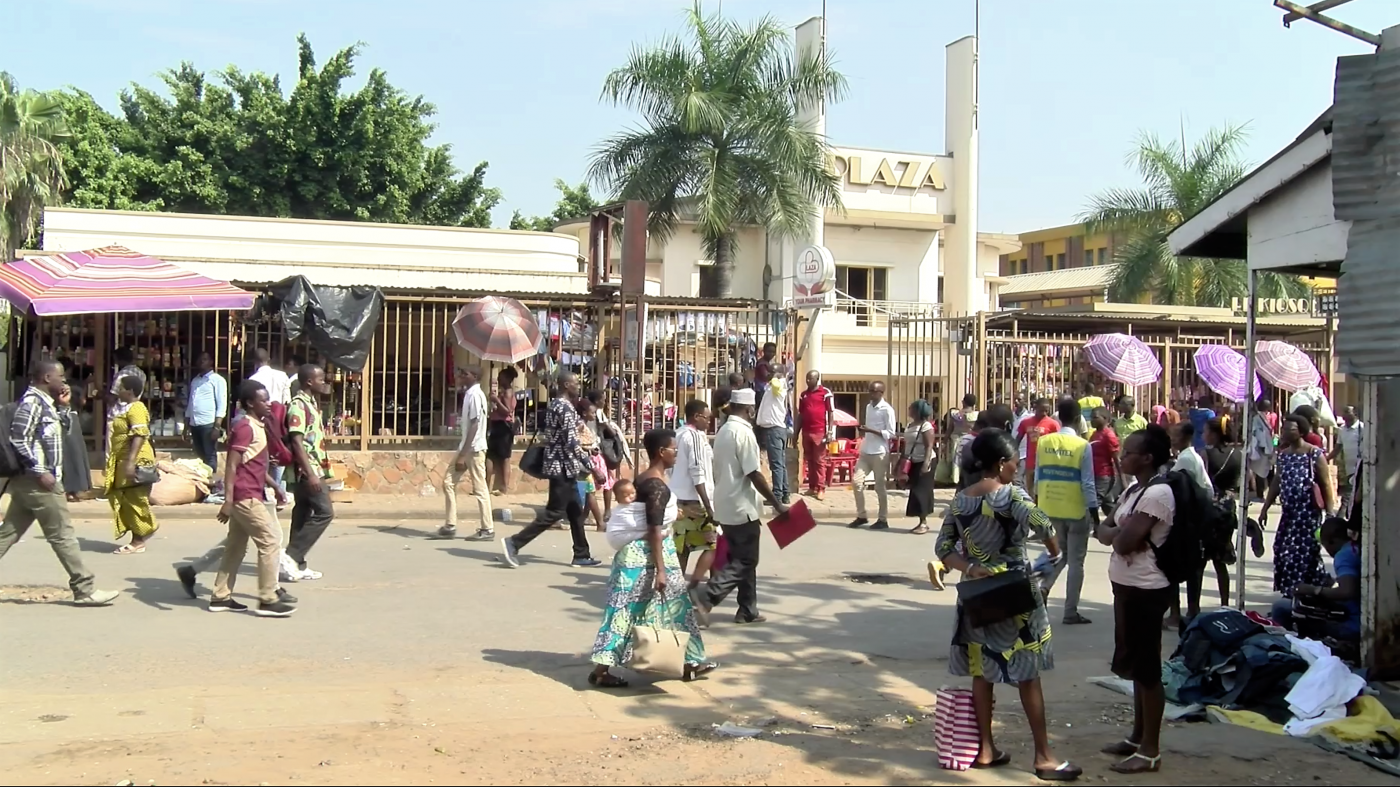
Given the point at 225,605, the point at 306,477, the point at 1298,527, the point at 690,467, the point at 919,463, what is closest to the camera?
the point at 690,467

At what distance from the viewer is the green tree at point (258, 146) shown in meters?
30.8

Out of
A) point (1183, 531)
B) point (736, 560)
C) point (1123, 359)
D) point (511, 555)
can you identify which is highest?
point (1123, 359)

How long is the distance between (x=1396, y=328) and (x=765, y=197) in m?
20.3

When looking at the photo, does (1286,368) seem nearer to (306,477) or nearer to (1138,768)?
(1138,768)

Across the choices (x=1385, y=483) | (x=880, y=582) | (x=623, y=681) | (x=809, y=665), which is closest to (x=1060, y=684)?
(x=809, y=665)

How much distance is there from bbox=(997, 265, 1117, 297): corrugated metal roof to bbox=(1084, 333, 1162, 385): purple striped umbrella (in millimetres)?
19271

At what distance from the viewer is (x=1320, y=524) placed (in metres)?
8.59

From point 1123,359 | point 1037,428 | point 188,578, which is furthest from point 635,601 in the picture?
point 1123,359

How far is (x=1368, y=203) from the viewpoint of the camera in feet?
20.7

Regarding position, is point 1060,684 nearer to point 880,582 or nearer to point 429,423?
point 880,582

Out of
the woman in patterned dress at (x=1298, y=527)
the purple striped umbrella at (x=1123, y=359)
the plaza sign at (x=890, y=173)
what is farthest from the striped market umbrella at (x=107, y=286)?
the plaza sign at (x=890, y=173)

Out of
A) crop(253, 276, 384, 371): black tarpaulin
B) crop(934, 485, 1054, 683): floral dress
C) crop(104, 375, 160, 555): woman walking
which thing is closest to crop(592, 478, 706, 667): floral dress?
crop(934, 485, 1054, 683): floral dress

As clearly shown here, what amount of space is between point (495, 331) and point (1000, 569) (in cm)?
1125

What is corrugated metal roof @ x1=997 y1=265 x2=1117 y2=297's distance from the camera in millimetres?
40372
